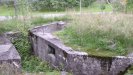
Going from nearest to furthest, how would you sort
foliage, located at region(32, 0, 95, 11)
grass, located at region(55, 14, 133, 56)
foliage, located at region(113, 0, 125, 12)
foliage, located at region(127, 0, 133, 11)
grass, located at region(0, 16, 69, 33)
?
grass, located at region(55, 14, 133, 56) < grass, located at region(0, 16, 69, 33) < foliage, located at region(127, 0, 133, 11) < foliage, located at region(113, 0, 125, 12) < foliage, located at region(32, 0, 95, 11)

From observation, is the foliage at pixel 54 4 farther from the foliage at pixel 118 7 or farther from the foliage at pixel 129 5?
the foliage at pixel 129 5

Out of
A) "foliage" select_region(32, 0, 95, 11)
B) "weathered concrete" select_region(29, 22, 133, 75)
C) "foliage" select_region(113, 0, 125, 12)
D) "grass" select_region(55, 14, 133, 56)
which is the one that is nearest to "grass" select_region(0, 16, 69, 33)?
"grass" select_region(55, 14, 133, 56)

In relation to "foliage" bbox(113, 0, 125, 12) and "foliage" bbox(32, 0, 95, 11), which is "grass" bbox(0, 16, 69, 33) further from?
"foliage" bbox(32, 0, 95, 11)

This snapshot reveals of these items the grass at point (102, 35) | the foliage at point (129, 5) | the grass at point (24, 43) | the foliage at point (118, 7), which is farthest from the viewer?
the foliage at point (118, 7)

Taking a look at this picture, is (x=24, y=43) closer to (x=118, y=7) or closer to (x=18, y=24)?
(x=18, y=24)

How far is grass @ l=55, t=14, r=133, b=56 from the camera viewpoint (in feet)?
21.6

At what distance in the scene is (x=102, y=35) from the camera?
7141 millimetres

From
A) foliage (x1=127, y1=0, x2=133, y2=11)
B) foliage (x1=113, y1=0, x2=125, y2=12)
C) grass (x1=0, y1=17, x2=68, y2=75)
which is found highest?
foliage (x1=127, y1=0, x2=133, y2=11)

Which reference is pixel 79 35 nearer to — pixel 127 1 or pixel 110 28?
pixel 110 28

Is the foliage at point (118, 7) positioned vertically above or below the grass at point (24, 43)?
above

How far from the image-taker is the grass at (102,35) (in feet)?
21.6

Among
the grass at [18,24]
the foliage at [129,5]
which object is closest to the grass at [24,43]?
the grass at [18,24]

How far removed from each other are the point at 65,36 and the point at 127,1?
3.95 m

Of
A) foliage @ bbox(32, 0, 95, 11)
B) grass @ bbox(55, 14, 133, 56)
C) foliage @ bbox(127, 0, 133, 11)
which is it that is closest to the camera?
grass @ bbox(55, 14, 133, 56)
